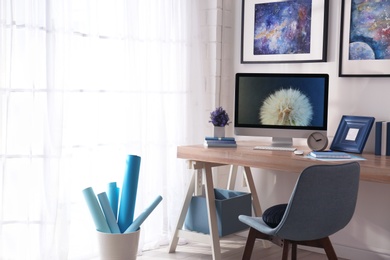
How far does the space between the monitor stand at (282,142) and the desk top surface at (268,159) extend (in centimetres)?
10

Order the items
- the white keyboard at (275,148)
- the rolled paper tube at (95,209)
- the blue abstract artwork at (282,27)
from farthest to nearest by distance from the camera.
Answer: the blue abstract artwork at (282,27)
the white keyboard at (275,148)
the rolled paper tube at (95,209)

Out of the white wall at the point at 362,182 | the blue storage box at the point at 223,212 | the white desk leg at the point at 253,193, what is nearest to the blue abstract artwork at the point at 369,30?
the white wall at the point at 362,182

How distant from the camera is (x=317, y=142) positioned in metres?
3.78

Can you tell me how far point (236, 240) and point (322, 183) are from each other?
1654 mm

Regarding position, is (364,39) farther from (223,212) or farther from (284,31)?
(223,212)

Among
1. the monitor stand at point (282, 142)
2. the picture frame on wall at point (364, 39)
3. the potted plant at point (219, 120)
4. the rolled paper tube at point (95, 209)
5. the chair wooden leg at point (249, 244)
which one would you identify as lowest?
the chair wooden leg at point (249, 244)

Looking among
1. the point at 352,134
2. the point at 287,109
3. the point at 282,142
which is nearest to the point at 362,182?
the point at 352,134

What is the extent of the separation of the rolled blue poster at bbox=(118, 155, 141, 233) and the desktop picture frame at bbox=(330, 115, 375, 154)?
1218 millimetres

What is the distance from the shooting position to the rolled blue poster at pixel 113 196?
3667 millimetres

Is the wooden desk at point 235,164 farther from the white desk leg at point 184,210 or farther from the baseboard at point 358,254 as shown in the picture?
the baseboard at point 358,254

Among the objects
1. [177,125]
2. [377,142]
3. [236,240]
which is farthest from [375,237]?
[177,125]

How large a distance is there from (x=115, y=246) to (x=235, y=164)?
33.2 inches

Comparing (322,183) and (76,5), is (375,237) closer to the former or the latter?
(322,183)

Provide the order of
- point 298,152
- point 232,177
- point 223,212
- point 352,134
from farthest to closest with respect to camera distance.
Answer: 1. point 232,177
2. point 223,212
3. point 352,134
4. point 298,152
